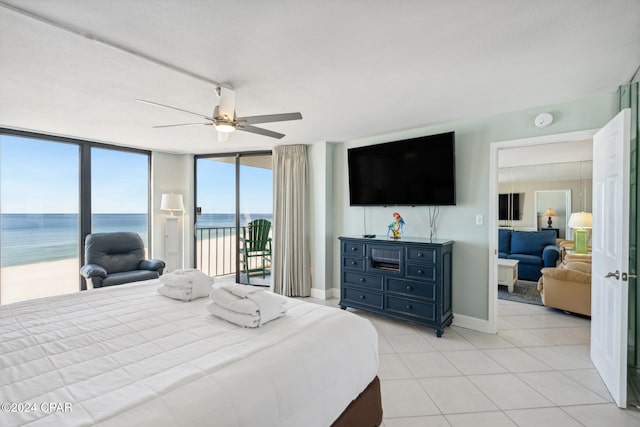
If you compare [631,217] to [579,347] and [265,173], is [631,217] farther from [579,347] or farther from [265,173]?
[265,173]

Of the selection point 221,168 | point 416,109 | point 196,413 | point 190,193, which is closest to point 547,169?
point 416,109

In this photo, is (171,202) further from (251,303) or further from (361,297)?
(251,303)

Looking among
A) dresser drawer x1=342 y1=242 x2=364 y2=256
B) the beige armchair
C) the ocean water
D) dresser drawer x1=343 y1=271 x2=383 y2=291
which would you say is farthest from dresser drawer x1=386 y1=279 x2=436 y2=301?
the ocean water

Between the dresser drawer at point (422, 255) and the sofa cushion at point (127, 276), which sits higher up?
the dresser drawer at point (422, 255)

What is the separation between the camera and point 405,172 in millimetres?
3783

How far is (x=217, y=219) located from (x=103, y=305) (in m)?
3.70

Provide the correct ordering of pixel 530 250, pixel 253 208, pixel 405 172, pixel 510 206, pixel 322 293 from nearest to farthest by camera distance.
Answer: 1. pixel 405 172
2. pixel 322 293
3. pixel 253 208
4. pixel 530 250
5. pixel 510 206

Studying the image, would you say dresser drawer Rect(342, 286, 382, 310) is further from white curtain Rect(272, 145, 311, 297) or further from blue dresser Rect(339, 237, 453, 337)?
white curtain Rect(272, 145, 311, 297)

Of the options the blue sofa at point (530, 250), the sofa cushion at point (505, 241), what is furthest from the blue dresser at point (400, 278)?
the sofa cushion at point (505, 241)

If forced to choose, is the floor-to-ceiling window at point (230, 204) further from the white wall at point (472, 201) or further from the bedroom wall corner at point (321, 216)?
the white wall at point (472, 201)

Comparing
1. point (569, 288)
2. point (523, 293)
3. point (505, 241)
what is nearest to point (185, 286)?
point (569, 288)

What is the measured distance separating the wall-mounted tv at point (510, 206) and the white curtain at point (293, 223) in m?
5.10

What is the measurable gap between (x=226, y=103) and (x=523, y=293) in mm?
5338

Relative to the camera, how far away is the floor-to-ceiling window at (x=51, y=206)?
391 cm
